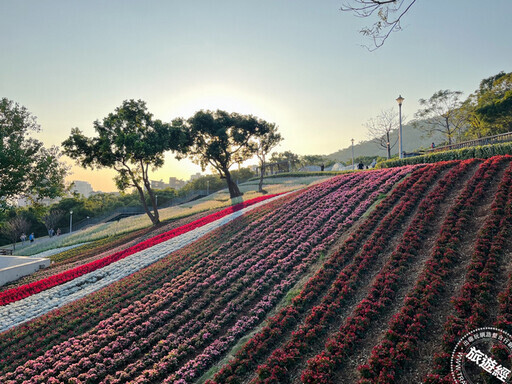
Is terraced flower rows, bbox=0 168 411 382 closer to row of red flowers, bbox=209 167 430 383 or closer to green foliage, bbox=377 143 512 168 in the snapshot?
row of red flowers, bbox=209 167 430 383

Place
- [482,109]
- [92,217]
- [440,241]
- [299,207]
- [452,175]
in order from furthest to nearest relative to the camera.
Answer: [92,217] < [482,109] < [299,207] < [452,175] < [440,241]

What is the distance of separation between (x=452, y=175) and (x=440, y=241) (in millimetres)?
6126

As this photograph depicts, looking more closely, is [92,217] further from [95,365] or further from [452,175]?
[452,175]

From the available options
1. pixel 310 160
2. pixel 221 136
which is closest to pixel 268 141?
pixel 221 136

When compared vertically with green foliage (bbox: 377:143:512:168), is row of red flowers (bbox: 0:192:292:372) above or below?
below

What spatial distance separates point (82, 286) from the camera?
1495cm

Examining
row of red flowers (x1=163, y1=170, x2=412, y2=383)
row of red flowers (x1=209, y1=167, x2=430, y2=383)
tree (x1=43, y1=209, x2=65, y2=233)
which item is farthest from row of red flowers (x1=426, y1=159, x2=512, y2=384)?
tree (x1=43, y1=209, x2=65, y2=233)

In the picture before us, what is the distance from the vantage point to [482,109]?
3719 centimetres

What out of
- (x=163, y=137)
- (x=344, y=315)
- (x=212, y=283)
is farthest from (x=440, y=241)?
(x=163, y=137)

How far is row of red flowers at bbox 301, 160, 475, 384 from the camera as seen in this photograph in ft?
20.9

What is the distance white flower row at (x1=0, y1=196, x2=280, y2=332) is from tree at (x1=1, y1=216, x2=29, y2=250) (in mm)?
38749

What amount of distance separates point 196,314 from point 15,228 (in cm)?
Result: 4898

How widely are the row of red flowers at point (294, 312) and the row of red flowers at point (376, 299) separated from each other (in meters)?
1.33

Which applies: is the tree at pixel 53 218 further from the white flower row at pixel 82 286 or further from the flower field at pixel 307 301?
the white flower row at pixel 82 286
